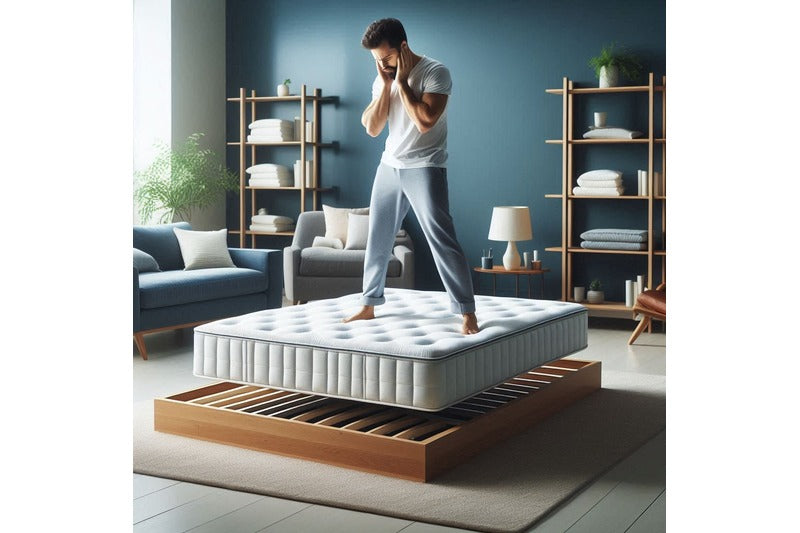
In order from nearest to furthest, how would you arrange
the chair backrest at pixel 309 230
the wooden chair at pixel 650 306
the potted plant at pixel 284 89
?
the wooden chair at pixel 650 306, the chair backrest at pixel 309 230, the potted plant at pixel 284 89

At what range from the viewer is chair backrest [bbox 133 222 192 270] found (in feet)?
20.3

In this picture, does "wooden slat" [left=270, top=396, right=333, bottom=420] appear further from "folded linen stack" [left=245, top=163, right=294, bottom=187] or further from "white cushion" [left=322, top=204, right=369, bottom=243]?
"folded linen stack" [left=245, top=163, right=294, bottom=187]

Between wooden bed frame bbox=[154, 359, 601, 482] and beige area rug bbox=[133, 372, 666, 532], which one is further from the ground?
wooden bed frame bbox=[154, 359, 601, 482]

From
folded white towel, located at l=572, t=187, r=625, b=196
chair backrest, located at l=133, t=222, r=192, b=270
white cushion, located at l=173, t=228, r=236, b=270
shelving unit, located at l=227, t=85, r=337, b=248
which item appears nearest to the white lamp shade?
folded white towel, located at l=572, t=187, r=625, b=196

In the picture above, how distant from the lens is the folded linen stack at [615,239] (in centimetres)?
680

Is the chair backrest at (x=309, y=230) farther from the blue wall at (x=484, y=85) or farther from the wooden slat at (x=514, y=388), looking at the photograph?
the wooden slat at (x=514, y=388)

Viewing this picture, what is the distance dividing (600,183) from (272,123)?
300 centimetres

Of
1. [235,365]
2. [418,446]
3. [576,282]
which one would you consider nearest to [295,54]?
[576,282]

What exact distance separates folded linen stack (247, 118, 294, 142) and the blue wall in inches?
12.8

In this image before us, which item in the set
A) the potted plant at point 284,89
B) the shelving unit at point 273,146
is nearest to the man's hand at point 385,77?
the shelving unit at point 273,146

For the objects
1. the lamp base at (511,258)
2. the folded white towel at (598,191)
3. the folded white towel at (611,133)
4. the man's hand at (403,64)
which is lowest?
the lamp base at (511,258)

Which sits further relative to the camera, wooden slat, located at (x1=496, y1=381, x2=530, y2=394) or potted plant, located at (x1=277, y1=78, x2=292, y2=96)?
potted plant, located at (x1=277, y1=78, x2=292, y2=96)

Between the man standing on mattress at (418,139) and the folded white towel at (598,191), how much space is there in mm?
3361
